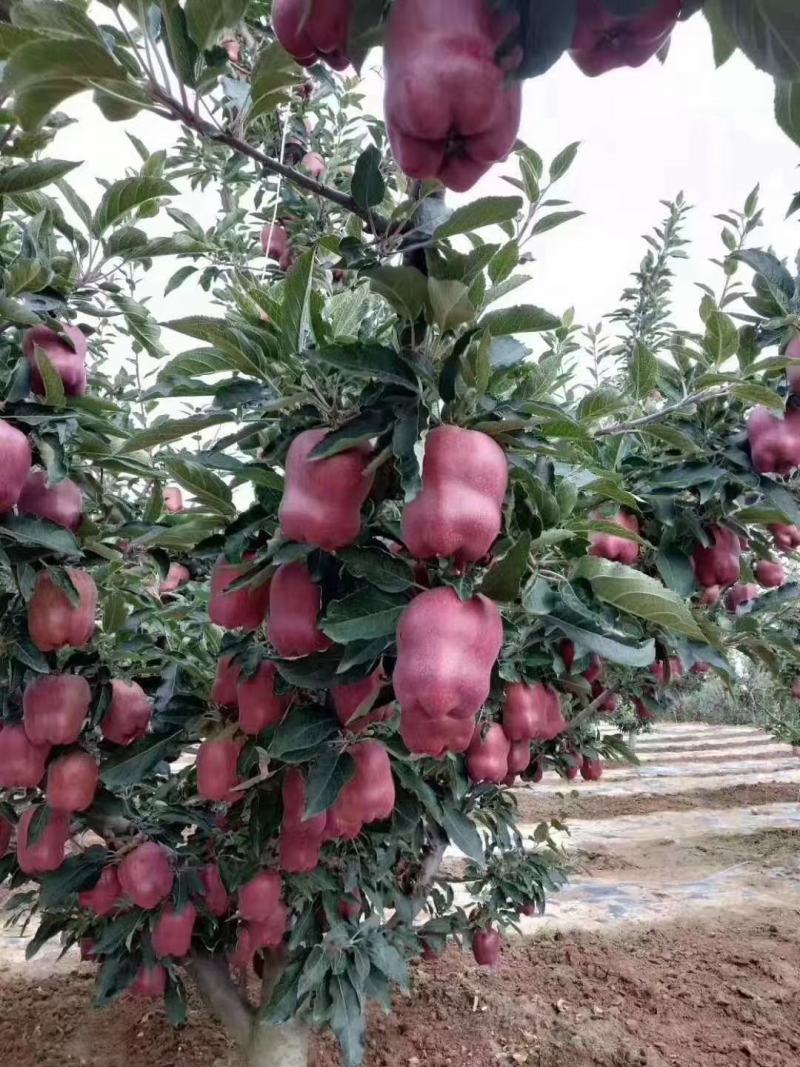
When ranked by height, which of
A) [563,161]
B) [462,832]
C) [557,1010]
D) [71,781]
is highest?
[563,161]

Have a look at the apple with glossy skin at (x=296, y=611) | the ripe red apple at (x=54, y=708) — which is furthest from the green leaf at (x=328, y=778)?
the ripe red apple at (x=54, y=708)

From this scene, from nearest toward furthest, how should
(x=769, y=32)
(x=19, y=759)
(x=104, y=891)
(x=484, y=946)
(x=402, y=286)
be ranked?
(x=769, y=32) → (x=402, y=286) → (x=19, y=759) → (x=104, y=891) → (x=484, y=946)

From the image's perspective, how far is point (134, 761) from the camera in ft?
A: 4.65

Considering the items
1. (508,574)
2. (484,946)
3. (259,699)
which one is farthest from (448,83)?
(484,946)

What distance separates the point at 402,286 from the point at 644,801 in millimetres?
7389

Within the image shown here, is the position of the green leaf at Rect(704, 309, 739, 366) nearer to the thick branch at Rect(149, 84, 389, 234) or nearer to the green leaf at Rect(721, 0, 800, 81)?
the thick branch at Rect(149, 84, 389, 234)

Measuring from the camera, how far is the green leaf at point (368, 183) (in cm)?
82

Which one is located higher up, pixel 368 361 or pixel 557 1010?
pixel 368 361

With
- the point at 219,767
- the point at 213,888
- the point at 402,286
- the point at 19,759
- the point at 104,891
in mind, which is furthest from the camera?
the point at 213,888

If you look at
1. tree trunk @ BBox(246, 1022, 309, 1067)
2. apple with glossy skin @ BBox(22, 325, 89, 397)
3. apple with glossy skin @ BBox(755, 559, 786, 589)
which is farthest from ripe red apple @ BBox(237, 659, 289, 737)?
apple with glossy skin @ BBox(755, 559, 786, 589)

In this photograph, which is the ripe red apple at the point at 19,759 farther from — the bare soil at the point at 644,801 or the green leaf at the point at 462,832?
the bare soil at the point at 644,801

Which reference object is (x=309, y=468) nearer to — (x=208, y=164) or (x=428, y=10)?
(x=428, y=10)

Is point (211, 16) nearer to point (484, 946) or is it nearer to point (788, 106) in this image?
point (788, 106)

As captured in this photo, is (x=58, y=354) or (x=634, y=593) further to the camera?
(x=58, y=354)
